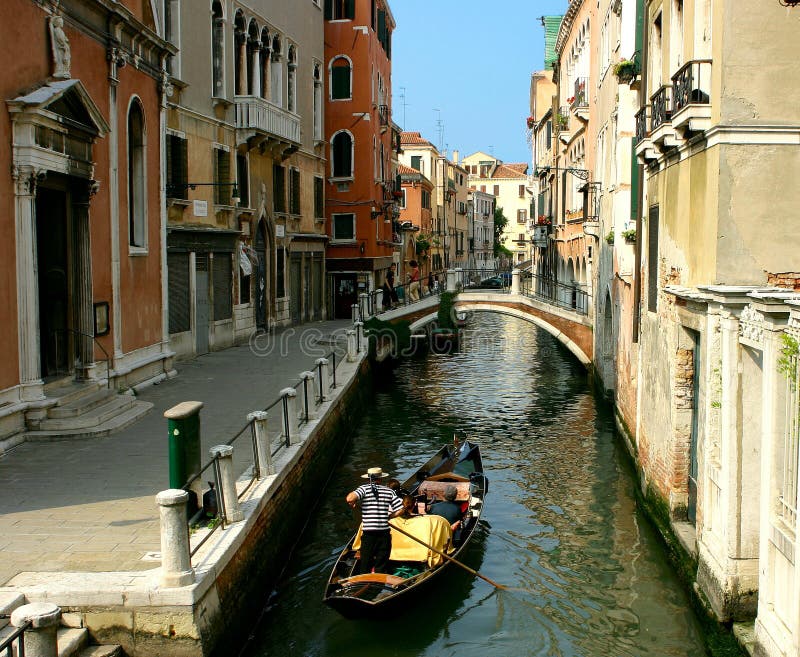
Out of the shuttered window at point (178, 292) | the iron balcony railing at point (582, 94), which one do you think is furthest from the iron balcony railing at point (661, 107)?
the iron balcony railing at point (582, 94)

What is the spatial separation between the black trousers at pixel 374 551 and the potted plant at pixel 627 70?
8.03 meters

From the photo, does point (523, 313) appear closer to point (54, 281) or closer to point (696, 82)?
point (54, 281)

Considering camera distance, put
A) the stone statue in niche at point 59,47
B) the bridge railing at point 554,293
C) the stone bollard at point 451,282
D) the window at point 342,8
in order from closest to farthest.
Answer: the stone statue in niche at point 59,47 < the bridge railing at point 554,293 < the stone bollard at point 451,282 < the window at point 342,8

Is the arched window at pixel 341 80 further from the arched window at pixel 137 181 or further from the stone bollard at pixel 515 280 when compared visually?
the arched window at pixel 137 181

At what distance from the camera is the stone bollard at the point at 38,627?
16.9 ft

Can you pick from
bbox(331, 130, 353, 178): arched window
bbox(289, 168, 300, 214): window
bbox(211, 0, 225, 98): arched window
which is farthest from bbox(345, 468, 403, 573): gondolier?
bbox(331, 130, 353, 178): arched window

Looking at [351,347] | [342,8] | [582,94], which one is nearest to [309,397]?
[351,347]

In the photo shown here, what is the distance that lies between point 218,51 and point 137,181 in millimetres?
6065

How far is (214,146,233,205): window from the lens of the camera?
19641 millimetres

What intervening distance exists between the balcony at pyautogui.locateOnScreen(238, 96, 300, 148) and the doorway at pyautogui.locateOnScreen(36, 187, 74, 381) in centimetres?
874

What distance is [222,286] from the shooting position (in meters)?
20.0

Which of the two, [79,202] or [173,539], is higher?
[79,202]

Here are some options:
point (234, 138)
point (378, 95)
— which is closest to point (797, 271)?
point (234, 138)

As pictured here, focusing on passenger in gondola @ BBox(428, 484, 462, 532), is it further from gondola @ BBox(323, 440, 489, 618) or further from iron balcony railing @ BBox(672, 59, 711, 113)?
iron balcony railing @ BBox(672, 59, 711, 113)
